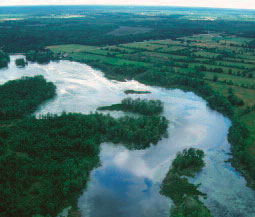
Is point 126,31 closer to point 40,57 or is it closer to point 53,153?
point 40,57

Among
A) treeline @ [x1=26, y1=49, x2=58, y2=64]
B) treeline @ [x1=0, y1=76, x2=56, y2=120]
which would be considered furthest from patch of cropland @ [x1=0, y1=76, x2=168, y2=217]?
treeline @ [x1=26, y1=49, x2=58, y2=64]

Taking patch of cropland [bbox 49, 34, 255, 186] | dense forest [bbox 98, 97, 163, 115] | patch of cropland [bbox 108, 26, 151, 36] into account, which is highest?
patch of cropland [bbox 108, 26, 151, 36]

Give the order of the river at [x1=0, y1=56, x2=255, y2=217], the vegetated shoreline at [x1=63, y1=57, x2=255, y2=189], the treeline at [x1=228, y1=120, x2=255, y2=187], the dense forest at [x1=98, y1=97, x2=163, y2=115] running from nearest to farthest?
1. the river at [x1=0, y1=56, x2=255, y2=217]
2. the treeline at [x1=228, y1=120, x2=255, y2=187]
3. the vegetated shoreline at [x1=63, y1=57, x2=255, y2=189]
4. the dense forest at [x1=98, y1=97, x2=163, y2=115]

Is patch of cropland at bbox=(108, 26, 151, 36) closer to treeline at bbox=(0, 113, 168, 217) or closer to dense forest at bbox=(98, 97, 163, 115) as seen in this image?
dense forest at bbox=(98, 97, 163, 115)

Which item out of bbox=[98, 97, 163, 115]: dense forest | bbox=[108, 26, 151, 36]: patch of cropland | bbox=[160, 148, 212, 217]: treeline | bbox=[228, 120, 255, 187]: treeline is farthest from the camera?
bbox=[108, 26, 151, 36]: patch of cropland

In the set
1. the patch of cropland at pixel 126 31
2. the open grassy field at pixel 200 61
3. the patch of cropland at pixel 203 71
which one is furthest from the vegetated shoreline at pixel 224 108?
the patch of cropland at pixel 126 31

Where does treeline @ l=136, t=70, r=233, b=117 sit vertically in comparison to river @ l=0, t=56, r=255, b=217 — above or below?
above

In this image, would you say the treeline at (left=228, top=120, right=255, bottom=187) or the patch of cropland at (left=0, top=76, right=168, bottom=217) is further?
the treeline at (left=228, top=120, right=255, bottom=187)
